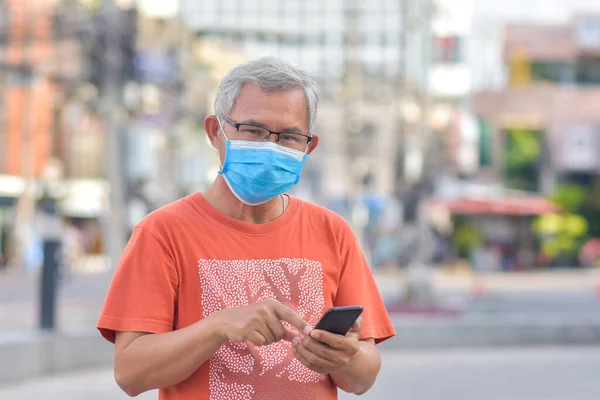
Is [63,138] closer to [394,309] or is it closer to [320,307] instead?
[394,309]

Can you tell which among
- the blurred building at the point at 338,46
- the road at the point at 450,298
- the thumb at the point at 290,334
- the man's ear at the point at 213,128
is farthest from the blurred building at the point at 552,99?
the thumb at the point at 290,334

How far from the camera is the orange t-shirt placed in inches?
114

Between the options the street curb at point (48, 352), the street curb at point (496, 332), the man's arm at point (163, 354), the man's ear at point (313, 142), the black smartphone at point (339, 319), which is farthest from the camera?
the street curb at point (496, 332)

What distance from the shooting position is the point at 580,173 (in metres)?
51.6

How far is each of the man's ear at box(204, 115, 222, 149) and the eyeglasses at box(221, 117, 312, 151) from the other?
0.31ft

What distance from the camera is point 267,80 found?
296cm

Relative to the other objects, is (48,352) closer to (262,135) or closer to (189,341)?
(262,135)

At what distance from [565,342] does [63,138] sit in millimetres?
33696

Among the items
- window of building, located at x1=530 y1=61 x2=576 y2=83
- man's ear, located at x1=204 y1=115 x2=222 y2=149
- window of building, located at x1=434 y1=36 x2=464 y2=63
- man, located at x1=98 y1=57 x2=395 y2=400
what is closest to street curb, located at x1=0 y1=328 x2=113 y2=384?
man's ear, located at x1=204 y1=115 x2=222 y2=149

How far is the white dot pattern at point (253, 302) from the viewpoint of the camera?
2916mm

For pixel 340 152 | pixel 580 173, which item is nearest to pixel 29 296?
pixel 580 173

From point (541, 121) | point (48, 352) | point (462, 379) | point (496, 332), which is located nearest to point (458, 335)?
point (496, 332)

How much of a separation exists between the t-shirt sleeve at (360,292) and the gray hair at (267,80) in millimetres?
349

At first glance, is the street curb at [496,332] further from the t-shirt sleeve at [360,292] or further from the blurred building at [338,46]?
the blurred building at [338,46]
